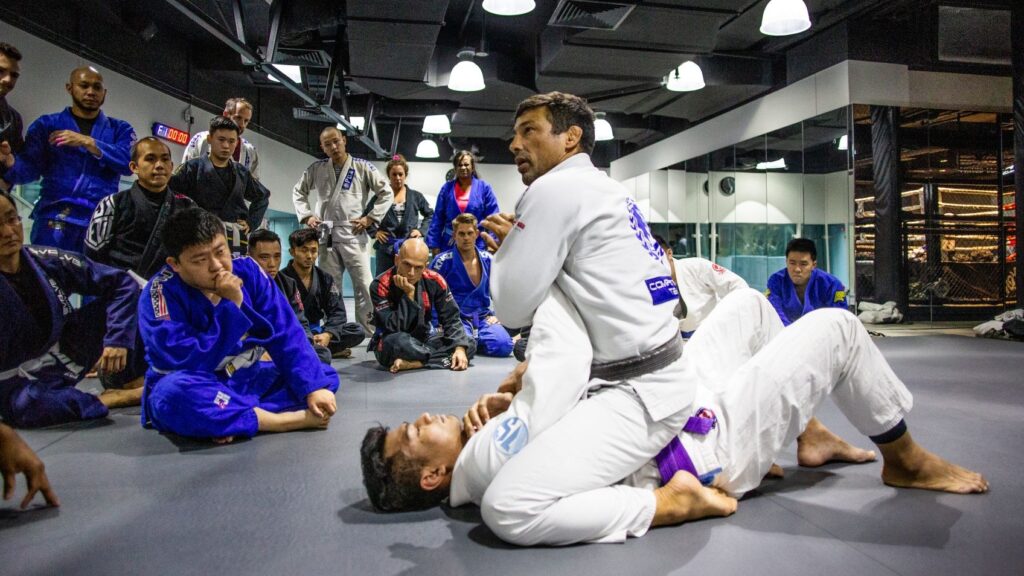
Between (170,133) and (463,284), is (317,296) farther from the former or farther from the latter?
(170,133)

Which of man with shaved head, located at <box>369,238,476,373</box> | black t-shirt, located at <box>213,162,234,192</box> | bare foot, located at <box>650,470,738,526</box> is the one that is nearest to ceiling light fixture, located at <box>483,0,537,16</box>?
man with shaved head, located at <box>369,238,476,373</box>

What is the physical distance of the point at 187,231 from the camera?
8.29 feet

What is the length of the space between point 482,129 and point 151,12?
6838 mm

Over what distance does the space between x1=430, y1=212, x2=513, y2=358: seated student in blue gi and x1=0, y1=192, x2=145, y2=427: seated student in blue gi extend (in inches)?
120

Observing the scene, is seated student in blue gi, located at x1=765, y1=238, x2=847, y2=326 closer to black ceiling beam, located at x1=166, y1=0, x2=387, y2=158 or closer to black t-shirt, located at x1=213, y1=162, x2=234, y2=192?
black t-shirt, located at x1=213, y1=162, x2=234, y2=192

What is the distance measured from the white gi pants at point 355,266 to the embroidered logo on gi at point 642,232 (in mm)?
4600

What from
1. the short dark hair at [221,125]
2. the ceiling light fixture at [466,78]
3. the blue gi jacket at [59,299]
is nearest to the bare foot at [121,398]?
the blue gi jacket at [59,299]

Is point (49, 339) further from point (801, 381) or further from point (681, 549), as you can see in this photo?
point (801, 381)

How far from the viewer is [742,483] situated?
1718 mm

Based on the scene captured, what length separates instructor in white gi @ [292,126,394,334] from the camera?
19.9 feet

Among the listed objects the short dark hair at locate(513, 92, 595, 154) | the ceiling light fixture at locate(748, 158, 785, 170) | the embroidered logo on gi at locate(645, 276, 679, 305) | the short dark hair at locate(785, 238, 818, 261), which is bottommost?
the embroidered logo on gi at locate(645, 276, 679, 305)

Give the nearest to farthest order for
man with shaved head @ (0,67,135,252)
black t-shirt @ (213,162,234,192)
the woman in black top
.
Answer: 1. man with shaved head @ (0,67,135,252)
2. black t-shirt @ (213,162,234,192)
3. the woman in black top

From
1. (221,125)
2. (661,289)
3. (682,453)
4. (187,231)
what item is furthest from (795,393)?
(221,125)

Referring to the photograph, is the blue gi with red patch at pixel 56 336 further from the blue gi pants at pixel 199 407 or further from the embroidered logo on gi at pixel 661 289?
the embroidered logo on gi at pixel 661 289
